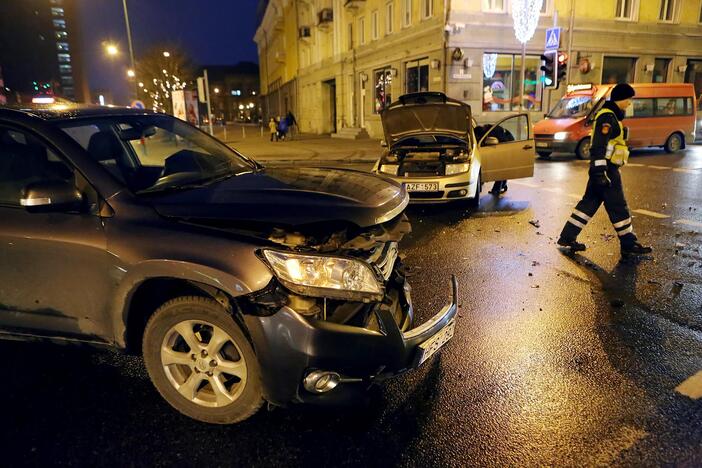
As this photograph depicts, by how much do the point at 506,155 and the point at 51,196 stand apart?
313 inches

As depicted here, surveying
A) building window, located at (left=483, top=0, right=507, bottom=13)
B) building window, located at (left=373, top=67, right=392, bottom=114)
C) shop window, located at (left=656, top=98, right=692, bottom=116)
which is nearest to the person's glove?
shop window, located at (left=656, top=98, right=692, bottom=116)

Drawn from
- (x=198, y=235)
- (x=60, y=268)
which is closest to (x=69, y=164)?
(x=60, y=268)

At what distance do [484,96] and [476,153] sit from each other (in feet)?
46.6

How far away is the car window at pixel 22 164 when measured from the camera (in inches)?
117

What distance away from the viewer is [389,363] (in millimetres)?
2461

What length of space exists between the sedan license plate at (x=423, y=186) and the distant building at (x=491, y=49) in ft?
38.4

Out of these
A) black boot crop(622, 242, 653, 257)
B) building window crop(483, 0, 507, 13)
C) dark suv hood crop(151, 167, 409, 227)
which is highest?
building window crop(483, 0, 507, 13)

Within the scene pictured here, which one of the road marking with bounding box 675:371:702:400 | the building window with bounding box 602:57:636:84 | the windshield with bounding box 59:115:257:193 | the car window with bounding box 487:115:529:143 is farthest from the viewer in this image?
the building window with bounding box 602:57:636:84

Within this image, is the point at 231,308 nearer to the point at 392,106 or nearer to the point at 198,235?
the point at 198,235

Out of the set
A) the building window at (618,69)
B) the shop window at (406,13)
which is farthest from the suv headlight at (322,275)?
the building window at (618,69)

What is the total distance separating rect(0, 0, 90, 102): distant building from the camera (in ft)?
297

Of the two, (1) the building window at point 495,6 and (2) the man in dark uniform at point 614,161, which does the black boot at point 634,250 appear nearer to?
(2) the man in dark uniform at point 614,161

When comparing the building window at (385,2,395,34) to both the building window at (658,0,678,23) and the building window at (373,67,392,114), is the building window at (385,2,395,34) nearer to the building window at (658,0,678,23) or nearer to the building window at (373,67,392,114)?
the building window at (373,67,392,114)

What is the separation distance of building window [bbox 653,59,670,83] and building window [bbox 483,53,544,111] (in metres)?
6.93
